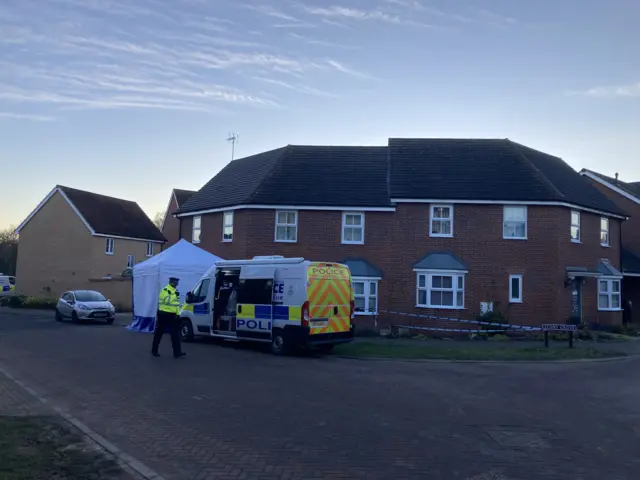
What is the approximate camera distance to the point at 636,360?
53.5 ft

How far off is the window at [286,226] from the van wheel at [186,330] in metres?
7.81

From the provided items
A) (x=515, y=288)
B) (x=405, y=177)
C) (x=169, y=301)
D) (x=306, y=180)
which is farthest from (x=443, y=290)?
(x=169, y=301)

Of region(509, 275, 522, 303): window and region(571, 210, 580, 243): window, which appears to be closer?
region(509, 275, 522, 303): window

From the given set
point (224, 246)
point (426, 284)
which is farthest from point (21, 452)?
point (224, 246)

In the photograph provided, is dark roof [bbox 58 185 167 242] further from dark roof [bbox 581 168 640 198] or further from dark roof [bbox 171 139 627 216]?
dark roof [bbox 581 168 640 198]

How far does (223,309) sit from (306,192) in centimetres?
985

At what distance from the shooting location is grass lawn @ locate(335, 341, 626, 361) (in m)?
15.5

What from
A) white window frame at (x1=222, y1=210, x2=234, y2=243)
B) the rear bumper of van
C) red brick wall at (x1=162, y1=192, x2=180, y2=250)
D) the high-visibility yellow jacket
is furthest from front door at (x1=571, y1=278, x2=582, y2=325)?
red brick wall at (x1=162, y1=192, x2=180, y2=250)

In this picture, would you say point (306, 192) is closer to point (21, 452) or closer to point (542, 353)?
point (542, 353)

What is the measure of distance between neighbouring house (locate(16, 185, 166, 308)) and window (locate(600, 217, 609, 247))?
30021 mm

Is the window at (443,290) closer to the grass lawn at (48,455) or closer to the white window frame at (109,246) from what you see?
the grass lawn at (48,455)

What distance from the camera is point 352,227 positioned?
2539 centimetres

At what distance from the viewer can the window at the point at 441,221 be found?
80.6 ft

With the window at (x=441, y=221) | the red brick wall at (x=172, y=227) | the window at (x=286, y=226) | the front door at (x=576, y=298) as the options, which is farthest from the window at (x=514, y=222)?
the red brick wall at (x=172, y=227)
